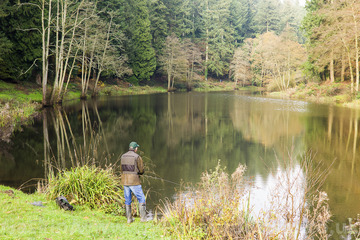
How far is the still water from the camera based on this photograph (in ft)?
29.2

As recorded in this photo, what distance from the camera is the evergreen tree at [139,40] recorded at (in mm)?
52062

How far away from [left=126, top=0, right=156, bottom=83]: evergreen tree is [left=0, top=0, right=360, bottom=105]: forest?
17 cm

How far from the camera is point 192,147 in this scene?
45.3 ft

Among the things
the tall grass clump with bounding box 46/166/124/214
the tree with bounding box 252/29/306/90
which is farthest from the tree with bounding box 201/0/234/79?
the tall grass clump with bounding box 46/166/124/214

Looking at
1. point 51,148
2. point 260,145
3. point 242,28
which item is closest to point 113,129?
point 51,148

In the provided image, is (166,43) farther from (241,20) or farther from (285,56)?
(241,20)

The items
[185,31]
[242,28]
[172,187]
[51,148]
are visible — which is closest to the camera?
[172,187]

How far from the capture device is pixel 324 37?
34500 mm

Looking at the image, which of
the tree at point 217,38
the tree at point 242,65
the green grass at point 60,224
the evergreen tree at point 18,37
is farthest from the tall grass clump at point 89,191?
the tree at point 217,38

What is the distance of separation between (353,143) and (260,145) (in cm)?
441

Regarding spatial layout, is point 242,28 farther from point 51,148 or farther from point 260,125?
point 51,148

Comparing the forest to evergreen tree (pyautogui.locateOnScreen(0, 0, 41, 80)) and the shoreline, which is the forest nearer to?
evergreen tree (pyautogui.locateOnScreen(0, 0, 41, 80))

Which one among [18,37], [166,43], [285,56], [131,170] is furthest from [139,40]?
[131,170]

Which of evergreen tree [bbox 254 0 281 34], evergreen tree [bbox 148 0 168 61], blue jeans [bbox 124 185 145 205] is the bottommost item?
blue jeans [bbox 124 185 145 205]
